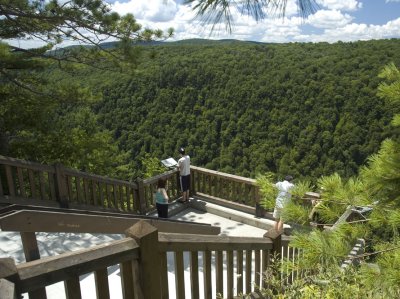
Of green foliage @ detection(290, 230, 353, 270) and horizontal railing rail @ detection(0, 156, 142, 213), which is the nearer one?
green foliage @ detection(290, 230, 353, 270)

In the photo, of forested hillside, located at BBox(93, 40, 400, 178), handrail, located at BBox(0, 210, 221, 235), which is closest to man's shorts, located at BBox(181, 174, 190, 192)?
handrail, located at BBox(0, 210, 221, 235)

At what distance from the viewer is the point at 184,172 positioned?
8055 mm

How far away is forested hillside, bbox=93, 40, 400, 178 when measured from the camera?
2023 inches

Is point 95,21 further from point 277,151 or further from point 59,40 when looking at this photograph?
point 277,151

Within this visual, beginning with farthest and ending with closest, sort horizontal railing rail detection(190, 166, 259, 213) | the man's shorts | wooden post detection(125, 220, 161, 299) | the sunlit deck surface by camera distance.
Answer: the man's shorts → horizontal railing rail detection(190, 166, 259, 213) → the sunlit deck surface → wooden post detection(125, 220, 161, 299)

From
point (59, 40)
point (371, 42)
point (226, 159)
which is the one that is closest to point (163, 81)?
point (226, 159)

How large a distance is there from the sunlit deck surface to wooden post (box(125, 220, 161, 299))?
1.41 m

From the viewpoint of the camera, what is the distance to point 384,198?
2756mm

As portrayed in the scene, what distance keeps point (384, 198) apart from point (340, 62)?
65.2m

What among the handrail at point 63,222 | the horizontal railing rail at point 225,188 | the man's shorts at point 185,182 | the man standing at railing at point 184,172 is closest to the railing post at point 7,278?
the handrail at point 63,222

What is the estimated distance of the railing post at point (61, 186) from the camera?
581 centimetres

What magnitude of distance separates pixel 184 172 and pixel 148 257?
19.8 ft

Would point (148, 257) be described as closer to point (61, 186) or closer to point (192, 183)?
point (61, 186)

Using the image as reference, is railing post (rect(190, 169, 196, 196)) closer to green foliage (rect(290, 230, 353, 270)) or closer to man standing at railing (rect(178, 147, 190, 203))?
man standing at railing (rect(178, 147, 190, 203))
